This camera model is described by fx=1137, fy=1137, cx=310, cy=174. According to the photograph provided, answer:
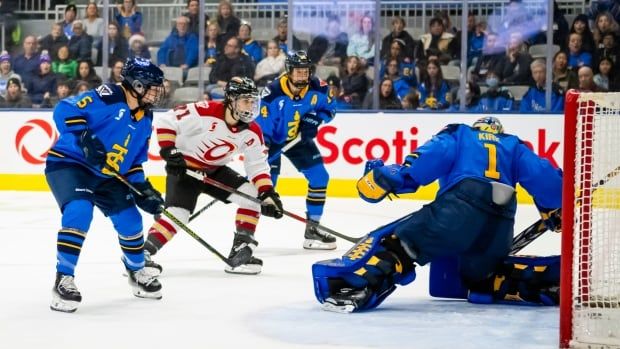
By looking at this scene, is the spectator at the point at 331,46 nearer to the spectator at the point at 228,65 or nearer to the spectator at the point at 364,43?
the spectator at the point at 364,43

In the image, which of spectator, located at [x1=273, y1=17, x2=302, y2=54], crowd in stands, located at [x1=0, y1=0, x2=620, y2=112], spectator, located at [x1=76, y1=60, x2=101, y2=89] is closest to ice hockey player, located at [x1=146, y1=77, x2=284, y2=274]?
crowd in stands, located at [x1=0, y1=0, x2=620, y2=112]

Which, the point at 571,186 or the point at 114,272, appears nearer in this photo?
the point at 571,186

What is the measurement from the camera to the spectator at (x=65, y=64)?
966 cm

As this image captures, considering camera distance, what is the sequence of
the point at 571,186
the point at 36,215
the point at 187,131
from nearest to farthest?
the point at 571,186 < the point at 187,131 < the point at 36,215

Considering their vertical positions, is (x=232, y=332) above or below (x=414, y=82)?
below

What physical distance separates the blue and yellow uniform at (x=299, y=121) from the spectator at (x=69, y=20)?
3.78m

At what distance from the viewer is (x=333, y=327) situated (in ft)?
12.7

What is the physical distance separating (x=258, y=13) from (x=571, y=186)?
631 cm

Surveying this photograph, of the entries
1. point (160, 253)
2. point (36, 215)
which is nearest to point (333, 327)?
point (160, 253)

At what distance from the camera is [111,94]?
4.28 meters

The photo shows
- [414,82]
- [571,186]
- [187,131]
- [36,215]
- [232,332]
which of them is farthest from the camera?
[414,82]

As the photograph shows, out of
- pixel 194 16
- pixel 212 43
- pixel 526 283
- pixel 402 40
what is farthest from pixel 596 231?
pixel 194 16

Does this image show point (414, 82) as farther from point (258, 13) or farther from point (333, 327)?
point (333, 327)

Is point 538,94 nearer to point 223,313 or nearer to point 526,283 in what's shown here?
point 526,283
